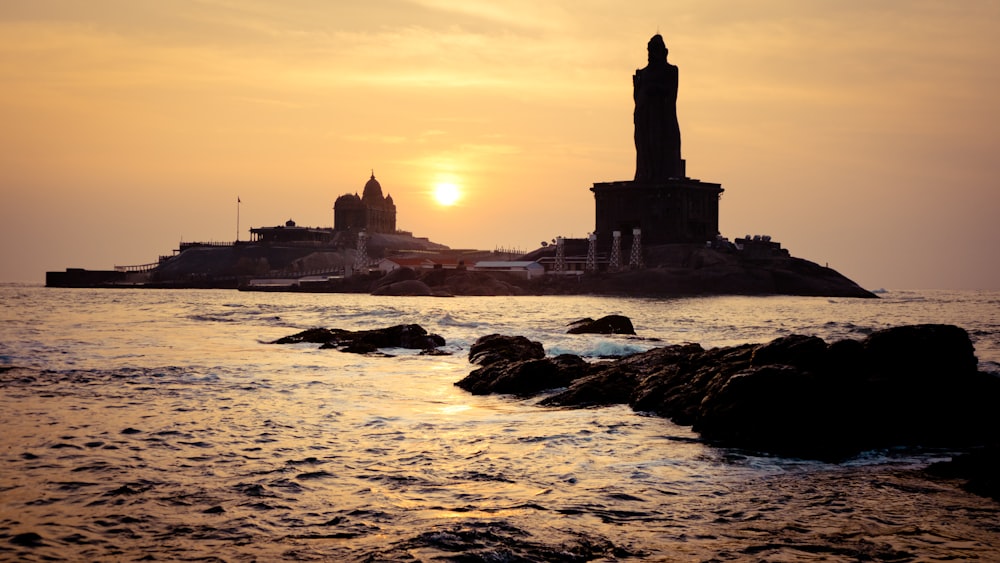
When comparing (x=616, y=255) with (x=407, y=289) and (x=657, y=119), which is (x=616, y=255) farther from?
(x=407, y=289)

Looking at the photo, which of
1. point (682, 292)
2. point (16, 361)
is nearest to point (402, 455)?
point (16, 361)

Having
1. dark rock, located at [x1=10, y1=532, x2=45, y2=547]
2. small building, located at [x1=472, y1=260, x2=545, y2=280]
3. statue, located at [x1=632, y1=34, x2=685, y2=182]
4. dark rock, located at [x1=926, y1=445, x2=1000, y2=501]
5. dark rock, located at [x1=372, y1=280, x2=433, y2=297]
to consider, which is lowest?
dark rock, located at [x1=10, y1=532, x2=45, y2=547]

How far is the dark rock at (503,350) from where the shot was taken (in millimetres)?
30766

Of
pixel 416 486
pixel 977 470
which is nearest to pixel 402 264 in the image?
pixel 416 486

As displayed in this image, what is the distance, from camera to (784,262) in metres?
166

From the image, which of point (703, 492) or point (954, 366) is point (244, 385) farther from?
point (954, 366)

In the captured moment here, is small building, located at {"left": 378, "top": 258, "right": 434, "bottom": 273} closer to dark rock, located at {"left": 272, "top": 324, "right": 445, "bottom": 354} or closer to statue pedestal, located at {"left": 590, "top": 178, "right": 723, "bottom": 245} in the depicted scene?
statue pedestal, located at {"left": 590, "top": 178, "right": 723, "bottom": 245}

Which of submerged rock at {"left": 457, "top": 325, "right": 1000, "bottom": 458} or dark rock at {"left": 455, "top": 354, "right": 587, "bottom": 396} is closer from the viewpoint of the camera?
submerged rock at {"left": 457, "top": 325, "right": 1000, "bottom": 458}

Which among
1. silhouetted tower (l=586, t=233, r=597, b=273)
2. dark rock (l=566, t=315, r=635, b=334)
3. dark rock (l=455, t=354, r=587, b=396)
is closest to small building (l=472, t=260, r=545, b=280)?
silhouetted tower (l=586, t=233, r=597, b=273)

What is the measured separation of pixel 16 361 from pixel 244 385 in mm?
10760

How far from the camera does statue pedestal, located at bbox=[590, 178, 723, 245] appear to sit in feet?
543

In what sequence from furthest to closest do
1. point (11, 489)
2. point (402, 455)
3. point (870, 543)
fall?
point (402, 455) < point (11, 489) < point (870, 543)

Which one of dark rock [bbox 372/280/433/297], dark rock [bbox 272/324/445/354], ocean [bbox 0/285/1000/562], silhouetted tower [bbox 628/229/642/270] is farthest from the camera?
silhouetted tower [bbox 628/229/642/270]

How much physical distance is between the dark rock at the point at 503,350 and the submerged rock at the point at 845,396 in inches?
404
